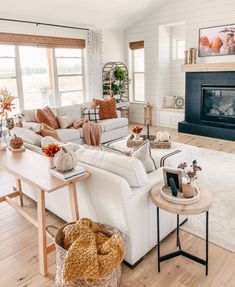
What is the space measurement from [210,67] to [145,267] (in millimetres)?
4717

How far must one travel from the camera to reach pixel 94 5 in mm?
5840

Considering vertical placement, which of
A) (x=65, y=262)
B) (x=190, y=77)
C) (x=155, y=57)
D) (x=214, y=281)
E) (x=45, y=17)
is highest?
(x=45, y=17)

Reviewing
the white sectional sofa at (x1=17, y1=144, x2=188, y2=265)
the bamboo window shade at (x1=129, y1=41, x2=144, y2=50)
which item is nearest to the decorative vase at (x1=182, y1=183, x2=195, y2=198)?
the white sectional sofa at (x1=17, y1=144, x2=188, y2=265)

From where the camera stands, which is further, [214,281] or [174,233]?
[174,233]

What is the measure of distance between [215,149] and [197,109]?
137cm

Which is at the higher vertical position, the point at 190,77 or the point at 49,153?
the point at 190,77

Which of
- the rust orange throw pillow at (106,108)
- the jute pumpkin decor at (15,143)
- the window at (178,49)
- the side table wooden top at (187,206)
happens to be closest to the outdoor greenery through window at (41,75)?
the rust orange throw pillow at (106,108)

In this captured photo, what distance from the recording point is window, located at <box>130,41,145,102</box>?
7718 millimetres

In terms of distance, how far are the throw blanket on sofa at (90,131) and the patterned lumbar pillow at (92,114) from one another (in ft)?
0.86

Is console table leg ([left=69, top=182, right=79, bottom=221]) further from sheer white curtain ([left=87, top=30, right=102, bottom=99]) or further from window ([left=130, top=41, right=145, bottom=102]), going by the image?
window ([left=130, top=41, right=145, bottom=102])

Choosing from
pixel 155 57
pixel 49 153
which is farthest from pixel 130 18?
pixel 49 153

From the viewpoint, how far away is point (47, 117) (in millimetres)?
5176

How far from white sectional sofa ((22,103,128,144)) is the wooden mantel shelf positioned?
6.01 ft

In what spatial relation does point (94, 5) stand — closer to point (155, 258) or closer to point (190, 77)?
point (190, 77)
